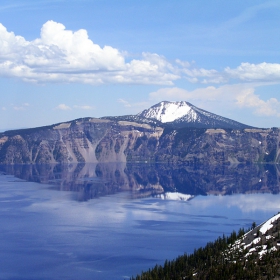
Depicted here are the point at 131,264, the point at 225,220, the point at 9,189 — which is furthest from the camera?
the point at 9,189

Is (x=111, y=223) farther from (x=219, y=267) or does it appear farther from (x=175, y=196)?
(x=219, y=267)

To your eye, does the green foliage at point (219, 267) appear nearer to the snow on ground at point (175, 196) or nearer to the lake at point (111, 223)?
the lake at point (111, 223)

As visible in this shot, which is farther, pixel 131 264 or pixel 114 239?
pixel 114 239

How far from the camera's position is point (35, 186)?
19712 cm

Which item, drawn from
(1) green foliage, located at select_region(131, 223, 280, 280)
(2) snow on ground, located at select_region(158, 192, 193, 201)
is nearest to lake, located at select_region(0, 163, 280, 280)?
(2) snow on ground, located at select_region(158, 192, 193, 201)

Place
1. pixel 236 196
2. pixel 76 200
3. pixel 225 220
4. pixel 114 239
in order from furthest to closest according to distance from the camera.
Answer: pixel 236 196, pixel 76 200, pixel 225 220, pixel 114 239

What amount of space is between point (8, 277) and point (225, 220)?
60159mm

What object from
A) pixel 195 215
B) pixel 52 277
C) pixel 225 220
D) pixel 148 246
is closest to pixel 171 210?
pixel 195 215

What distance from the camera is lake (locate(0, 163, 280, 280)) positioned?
80688 millimetres

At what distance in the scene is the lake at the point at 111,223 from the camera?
80688 millimetres

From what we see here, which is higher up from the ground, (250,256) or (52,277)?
(250,256)

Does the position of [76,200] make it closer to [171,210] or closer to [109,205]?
[109,205]

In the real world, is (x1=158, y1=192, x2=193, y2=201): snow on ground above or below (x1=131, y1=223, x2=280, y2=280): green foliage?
above

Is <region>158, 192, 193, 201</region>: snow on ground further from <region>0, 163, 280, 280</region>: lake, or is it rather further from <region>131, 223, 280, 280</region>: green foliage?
<region>131, 223, 280, 280</region>: green foliage
